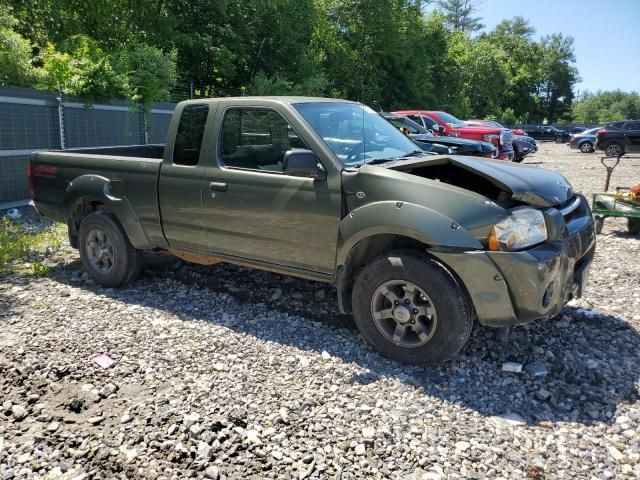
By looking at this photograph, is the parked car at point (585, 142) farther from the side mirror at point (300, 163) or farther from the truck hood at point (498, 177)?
the side mirror at point (300, 163)

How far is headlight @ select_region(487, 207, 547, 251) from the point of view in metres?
3.73

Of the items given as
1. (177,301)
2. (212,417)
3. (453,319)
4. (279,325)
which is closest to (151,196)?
(177,301)

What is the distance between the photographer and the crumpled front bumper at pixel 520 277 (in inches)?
145

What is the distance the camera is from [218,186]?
16.2 ft

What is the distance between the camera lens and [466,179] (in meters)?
4.53

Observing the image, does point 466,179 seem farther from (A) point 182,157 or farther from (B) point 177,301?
(B) point 177,301

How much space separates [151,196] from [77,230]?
1321 millimetres

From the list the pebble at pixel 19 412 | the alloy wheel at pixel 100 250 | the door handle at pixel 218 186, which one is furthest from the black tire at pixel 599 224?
the pebble at pixel 19 412

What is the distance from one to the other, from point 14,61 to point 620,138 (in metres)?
25.9

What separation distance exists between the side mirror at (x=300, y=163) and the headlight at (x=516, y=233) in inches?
54.8

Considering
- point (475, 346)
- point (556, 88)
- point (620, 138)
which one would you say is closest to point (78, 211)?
point (475, 346)

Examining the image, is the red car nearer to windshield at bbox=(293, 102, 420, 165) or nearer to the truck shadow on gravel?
A: windshield at bbox=(293, 102, 420, 165)

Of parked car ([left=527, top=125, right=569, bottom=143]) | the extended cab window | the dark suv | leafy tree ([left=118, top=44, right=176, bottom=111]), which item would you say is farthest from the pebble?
parked car ([left=527, top=125, right=569, bottom=143])

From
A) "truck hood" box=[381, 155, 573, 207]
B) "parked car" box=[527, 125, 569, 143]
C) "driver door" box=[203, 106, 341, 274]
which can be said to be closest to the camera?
"truck hood" box=[381, 155, 573, 207]
